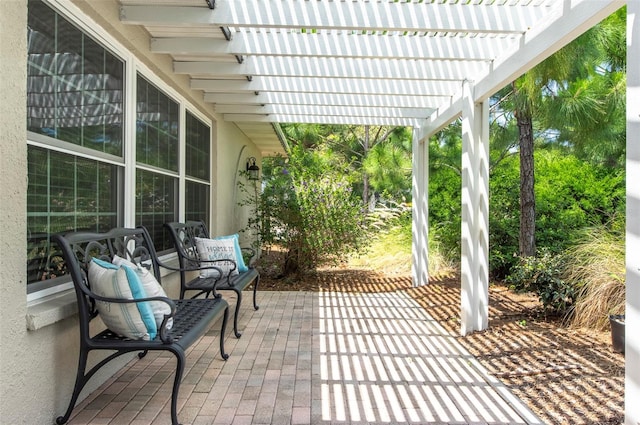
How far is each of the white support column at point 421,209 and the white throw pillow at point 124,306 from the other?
4.74 m

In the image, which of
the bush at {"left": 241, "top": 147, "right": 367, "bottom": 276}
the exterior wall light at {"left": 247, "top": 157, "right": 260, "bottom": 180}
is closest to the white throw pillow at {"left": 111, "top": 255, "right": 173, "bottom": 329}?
the bush at {"left": 241, "top": 147, "right": 367, "bottom": 276}

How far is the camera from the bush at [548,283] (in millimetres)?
4254

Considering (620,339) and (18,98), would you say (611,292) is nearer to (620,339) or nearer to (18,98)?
(620,339)

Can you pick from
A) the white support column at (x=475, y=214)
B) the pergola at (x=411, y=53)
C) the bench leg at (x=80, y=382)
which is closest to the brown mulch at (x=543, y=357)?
the white support column at (x=475, y=214)

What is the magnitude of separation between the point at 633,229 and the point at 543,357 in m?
1.68

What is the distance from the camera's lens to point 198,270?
13.3 feet

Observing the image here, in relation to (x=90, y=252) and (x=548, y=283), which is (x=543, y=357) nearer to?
(x=548, y=283)

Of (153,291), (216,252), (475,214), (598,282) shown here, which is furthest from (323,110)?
(153,291)

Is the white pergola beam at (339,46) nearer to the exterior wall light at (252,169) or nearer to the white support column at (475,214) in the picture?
the white support column at (475,214)

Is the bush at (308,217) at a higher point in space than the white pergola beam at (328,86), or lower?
lower

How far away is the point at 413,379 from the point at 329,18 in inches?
97.5

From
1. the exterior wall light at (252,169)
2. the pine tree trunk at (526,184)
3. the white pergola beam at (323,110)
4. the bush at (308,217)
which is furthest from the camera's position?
the exterior wall light at (252,169)

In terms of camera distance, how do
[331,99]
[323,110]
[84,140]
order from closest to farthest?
[84,140] < [331,99] < [323,110]

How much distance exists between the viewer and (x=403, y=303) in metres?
5.48
